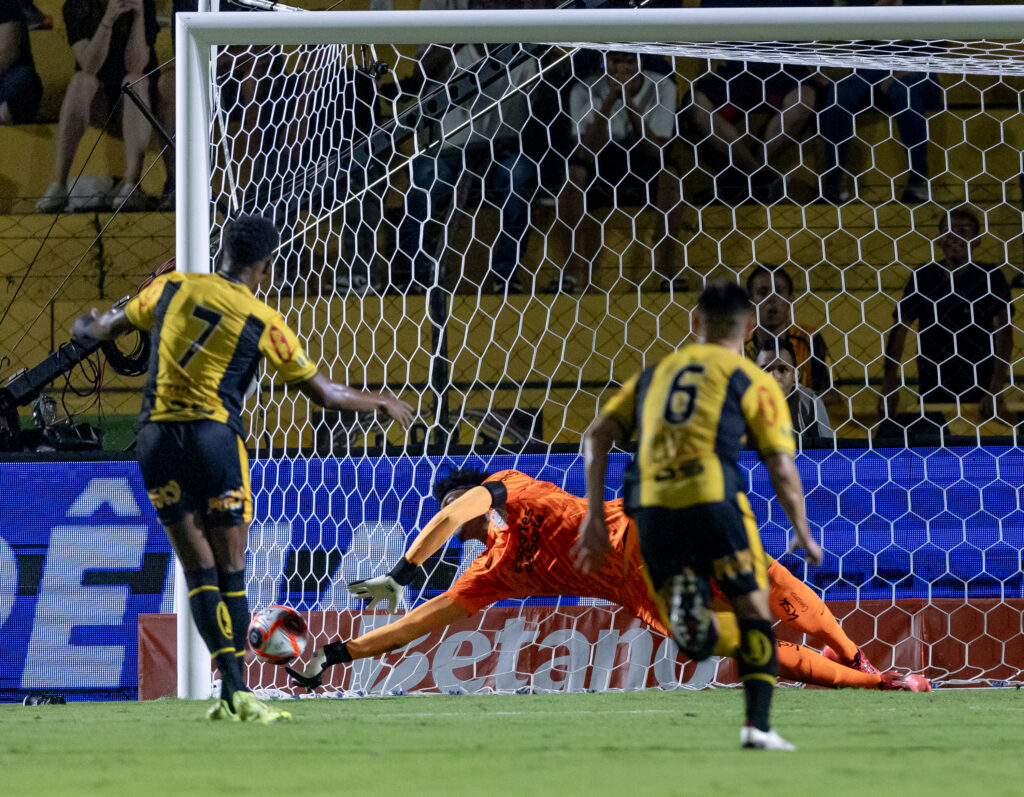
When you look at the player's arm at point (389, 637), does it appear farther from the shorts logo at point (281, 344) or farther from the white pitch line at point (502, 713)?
the shorts logo at point (281, 344)

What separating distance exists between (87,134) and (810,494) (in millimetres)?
7027

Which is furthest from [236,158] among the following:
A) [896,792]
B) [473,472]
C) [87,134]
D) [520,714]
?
A: [896,792]

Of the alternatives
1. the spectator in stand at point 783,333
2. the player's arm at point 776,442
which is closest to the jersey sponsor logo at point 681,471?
the player's arm at point 776,442

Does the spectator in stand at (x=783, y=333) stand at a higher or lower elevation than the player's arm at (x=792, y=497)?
higher

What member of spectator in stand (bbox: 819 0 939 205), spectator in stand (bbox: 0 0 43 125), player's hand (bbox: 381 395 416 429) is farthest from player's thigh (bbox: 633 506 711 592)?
spectator in stand (bbox: 0 0 43 125)

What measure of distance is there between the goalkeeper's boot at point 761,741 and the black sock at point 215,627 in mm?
1739

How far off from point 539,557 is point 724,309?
240 cm

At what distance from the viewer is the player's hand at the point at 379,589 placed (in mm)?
5113

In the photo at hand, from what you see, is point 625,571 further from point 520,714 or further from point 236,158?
point 236,158

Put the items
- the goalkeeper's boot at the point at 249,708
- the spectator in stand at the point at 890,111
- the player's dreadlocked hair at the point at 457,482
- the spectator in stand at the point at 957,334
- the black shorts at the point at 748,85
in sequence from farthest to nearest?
the spectator in stand at the point at 890,111 → the black shorts at the point at 748,85 → the spectator in stand at the point at 957,334 → the player's dreadlocked hair at the point at 457,482 → the goalkeeper's boot at the point at 249,708

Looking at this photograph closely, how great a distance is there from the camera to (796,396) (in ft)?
22.9

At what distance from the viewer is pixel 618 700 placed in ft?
17.9

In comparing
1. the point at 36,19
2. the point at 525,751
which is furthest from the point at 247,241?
the point at 36,19

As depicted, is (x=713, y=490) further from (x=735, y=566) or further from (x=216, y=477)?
(x=216, y=477)
